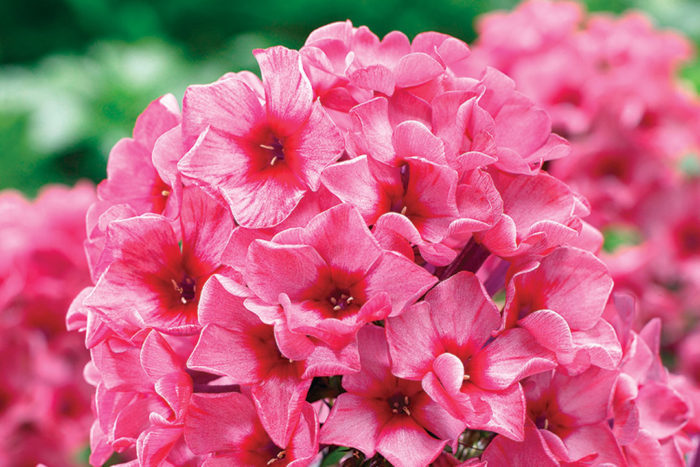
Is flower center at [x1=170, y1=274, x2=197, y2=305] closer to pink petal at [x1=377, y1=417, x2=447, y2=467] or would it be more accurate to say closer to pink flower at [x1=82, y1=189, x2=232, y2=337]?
pink flower at [x1=82, y1=189, x2=232, y2=337]

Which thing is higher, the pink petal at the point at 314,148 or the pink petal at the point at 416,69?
the pink petal at the point at 416,69

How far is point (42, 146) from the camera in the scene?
2.18 metres

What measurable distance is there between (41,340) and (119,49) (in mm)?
1686

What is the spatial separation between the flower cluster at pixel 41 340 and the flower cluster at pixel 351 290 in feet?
1.84

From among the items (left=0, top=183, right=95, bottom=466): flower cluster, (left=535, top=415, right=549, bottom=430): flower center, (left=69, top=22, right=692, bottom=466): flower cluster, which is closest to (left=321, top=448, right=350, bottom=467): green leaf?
(left=69, top=22, right=692, bottom=466): flower cluster

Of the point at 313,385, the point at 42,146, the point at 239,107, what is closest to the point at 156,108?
the point at 239,107

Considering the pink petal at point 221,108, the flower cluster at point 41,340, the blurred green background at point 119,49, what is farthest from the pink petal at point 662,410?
the blurred green background at point 119,49

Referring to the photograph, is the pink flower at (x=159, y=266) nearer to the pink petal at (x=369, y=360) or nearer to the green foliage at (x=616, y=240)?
the pink petal at (x=369, y=360)

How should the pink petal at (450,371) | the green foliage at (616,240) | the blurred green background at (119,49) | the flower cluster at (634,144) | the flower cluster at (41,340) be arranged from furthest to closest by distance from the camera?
the blurred green background at (119,49) < the green foliage at (616,240) < the flower cluster at (634,144) < the flower cluster at (41,340) < the pink petal at (450,371)

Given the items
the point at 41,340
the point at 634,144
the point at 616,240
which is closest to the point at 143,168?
the point at 41,340

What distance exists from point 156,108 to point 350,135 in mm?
168

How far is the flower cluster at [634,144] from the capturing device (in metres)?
1.18

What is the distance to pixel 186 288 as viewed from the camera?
517 millimetres

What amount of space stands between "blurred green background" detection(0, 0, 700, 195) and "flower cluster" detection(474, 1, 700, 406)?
98cm
